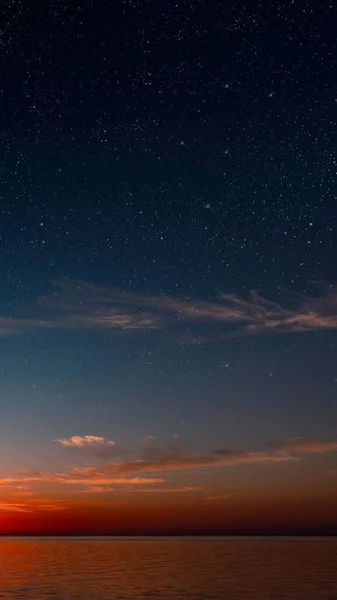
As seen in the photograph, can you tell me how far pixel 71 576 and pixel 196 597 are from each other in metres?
12.3

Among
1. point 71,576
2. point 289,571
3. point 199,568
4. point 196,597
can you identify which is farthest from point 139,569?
point 196,597

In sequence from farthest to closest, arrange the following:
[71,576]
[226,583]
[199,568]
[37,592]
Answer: [199,568] < [71,576] < [226,583] < [37,592]

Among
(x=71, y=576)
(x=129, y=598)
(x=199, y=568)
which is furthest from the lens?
(x=199, y=568)

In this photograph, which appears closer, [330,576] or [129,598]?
[129,598]

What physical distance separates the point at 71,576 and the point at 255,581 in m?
10.1

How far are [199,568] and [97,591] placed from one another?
15771 mm

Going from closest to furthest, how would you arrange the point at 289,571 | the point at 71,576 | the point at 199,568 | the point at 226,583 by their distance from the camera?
the point at 226,583
the point at 71,576
the point at 289,571
the point at 199,568

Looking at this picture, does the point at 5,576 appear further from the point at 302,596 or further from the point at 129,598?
the point at 302,596

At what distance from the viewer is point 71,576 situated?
33844mm

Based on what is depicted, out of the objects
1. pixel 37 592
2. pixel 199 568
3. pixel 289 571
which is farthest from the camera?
pixel 199 568

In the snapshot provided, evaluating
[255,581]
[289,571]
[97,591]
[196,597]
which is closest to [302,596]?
[196,597]

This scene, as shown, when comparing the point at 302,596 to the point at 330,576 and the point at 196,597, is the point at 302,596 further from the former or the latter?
the point at 330,576

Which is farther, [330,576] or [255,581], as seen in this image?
[330,576]

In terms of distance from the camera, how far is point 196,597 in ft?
78.5
